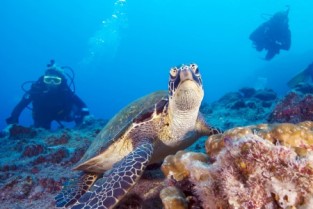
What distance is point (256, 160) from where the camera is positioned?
1728 millimetres

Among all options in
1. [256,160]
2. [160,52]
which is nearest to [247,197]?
[256,160]

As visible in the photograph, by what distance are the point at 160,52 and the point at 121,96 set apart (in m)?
28.8

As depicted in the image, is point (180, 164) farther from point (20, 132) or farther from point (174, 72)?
point (20, 132)

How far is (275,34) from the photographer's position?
54.7 ft

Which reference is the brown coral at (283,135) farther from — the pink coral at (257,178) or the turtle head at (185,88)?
the turtle head at (185,88)

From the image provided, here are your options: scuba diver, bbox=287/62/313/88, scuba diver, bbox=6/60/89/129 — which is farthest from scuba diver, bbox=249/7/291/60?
scuba diver, bbox=6/60/89/129

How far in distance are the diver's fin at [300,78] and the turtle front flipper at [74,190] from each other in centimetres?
1142

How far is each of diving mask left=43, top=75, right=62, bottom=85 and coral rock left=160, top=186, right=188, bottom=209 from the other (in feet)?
32.9

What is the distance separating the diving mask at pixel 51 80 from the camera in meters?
11.2

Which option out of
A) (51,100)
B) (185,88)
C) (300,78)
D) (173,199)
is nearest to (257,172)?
(173,199)

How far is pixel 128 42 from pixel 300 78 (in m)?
128

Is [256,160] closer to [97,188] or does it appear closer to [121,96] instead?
[97,188]

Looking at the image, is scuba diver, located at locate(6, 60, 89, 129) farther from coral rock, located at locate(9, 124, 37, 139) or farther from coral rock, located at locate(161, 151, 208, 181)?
coral rock, located at locate(161, 151, 208, 181)

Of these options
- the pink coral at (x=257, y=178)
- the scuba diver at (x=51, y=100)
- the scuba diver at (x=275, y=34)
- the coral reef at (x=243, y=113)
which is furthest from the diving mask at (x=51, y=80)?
the scuba diver at (x=275, y=34)
